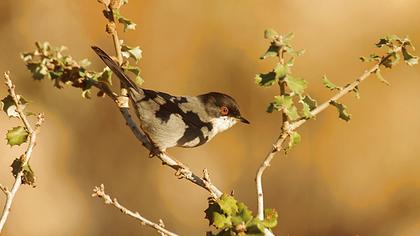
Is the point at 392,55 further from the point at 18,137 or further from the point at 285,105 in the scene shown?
the point at 18,137

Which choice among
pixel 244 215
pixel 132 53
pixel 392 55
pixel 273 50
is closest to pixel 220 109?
pixel 132 53

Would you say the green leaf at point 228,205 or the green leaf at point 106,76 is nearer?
the green leaf at point 228,205

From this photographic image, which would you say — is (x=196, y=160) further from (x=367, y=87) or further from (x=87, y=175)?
(x=367, y=87)

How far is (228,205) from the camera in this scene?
4.75 ft

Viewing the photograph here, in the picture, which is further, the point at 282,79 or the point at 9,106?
the point at 9,106

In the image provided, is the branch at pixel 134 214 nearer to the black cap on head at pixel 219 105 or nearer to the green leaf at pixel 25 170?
the green leaf at pixel 25 170

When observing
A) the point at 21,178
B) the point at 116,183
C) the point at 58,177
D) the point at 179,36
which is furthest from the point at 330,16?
the point at 21,178

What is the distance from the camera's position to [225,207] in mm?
1438

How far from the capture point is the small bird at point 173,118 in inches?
114

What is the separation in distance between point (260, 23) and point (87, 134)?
1437mm

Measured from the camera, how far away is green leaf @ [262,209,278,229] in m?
1.39

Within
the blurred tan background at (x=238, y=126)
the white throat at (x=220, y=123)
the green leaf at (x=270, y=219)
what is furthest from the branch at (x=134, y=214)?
the blurred tan background at (x=238, y=126)

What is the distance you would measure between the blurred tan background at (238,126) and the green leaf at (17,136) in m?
3.00

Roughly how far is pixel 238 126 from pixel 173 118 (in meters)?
1.97
